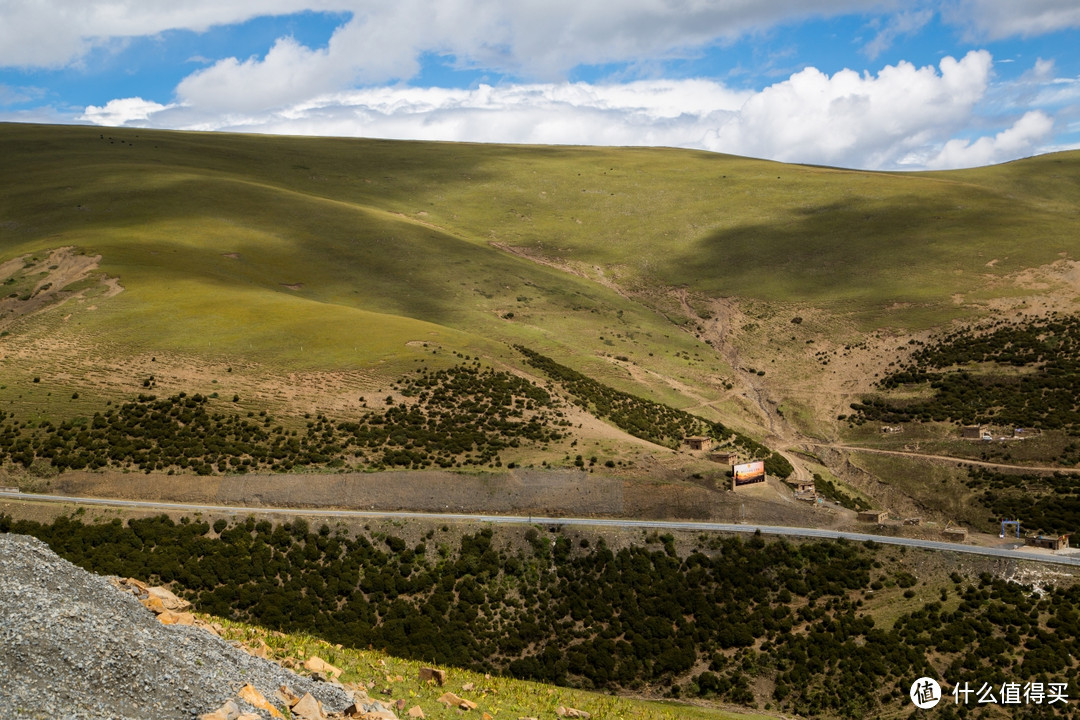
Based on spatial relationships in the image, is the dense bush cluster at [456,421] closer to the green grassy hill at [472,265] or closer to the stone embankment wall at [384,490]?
the stone embankment wall at [384,490]

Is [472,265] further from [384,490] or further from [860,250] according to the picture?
[384,490]

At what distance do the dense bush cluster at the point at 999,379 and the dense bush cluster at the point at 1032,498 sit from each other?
297 inches

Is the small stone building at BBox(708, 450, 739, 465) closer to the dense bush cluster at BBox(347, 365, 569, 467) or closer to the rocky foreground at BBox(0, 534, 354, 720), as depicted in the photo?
the dense bush cluster at BBox(347, 365, 569, 467)

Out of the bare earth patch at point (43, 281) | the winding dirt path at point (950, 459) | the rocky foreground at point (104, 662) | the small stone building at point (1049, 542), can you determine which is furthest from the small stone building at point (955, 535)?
the bare earth patch at point (43, 281)

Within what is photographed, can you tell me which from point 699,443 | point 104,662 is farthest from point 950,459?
point 104,662

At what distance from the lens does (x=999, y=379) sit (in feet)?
250

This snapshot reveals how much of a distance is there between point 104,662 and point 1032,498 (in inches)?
2380

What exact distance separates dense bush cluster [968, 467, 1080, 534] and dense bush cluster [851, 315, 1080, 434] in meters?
7.55

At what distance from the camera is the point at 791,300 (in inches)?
4072

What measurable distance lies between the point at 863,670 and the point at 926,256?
285ft

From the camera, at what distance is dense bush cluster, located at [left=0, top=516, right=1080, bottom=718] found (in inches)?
1364

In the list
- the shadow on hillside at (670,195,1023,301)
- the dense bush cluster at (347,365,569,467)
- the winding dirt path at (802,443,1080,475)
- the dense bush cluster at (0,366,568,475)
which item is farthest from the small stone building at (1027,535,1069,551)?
the shadow on hillside at (670,195,1023,301)

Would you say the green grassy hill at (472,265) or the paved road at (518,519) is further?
the green grassy hill at (472,265)

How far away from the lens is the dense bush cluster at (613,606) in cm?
3466
